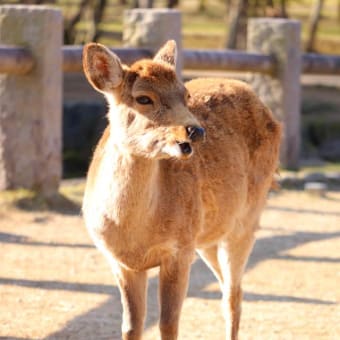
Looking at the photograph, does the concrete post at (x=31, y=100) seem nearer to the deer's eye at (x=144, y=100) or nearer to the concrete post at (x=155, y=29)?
the concrete post at (x=155, y=29)

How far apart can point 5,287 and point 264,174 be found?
87.3 inches

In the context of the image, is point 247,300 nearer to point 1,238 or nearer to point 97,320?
point 97,320

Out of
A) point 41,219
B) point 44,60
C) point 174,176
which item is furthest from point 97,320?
point 44,60

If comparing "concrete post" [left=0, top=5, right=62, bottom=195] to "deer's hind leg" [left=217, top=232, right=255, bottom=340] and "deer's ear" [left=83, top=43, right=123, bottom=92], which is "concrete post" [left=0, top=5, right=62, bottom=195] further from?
"deer's ear" [left=83, top=43, right=123, bottom=92]

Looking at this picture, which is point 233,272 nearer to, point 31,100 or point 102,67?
point 102,67

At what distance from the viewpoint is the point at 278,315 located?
771 centimetres

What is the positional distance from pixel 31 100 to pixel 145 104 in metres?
5.12

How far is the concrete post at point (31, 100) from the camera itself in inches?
411

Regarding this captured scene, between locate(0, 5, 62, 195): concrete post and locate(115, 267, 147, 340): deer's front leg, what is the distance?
15.1 ft

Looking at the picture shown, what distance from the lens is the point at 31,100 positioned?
10.5 meters

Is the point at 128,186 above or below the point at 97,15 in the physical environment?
above

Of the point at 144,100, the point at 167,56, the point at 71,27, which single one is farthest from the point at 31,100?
the point at 71,27

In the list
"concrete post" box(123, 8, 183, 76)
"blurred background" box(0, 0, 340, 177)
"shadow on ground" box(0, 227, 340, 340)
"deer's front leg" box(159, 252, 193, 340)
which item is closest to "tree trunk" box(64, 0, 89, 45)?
"blurred background" box(0, 0, 340, 177)

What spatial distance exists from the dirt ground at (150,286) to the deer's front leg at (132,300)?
1.01 meters
